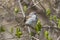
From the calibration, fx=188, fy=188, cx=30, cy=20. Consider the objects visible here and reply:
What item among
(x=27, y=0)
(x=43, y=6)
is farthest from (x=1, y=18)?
(x=43, y=6)

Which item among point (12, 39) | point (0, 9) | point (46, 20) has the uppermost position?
point (0, 9)

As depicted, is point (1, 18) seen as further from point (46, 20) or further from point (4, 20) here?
point (46, 20)

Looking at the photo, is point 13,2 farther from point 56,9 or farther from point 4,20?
point 56,9

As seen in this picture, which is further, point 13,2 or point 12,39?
point 13,2

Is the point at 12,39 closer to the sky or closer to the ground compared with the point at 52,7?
closer to the ground

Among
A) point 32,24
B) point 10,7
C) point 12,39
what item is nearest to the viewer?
point 32,24

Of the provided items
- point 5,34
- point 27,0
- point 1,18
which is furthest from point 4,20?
point 27,0

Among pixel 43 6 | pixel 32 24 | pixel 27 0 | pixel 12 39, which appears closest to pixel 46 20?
pixel 43 6

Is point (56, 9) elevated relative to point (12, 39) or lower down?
elevated

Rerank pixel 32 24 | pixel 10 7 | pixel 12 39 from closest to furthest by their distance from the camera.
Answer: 1. pixel 32 24
2. pixel 12 39
3. pixel 10 7
